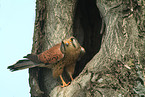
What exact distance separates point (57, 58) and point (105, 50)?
684mm

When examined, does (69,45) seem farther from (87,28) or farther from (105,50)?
(87,28)

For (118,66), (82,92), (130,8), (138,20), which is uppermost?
(130,8)

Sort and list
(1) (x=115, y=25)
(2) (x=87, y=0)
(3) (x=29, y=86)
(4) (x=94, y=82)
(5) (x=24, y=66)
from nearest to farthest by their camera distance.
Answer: (4) (x=94, y=82)
(1) (x=115, y=25)
(5) (x=24, y=66)
(3) (x=29, y=86)
(2) (x=87, y=0)

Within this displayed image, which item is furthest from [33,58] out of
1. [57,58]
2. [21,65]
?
[57,58]

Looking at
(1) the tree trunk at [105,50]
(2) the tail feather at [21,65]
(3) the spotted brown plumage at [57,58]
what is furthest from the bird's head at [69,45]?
(2) the tail feather at [21,65]

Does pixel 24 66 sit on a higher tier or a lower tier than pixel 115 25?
lower

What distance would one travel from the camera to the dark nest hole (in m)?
3.90

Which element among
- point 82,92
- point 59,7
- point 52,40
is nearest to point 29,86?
point 52,40

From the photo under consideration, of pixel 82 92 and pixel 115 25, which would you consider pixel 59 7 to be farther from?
pixel 82 92

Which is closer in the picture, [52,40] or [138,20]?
[138,20]

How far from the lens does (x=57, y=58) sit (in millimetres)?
3131

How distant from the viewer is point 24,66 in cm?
321

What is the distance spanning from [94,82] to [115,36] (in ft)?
2.13

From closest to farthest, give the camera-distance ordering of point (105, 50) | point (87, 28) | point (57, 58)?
point (105, 50) < point (57, 58) < point (87, 28)
